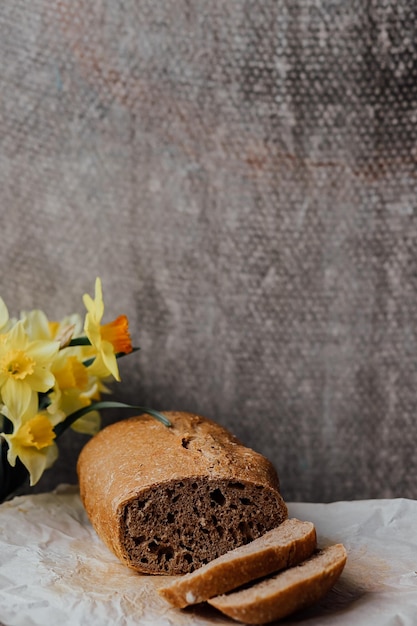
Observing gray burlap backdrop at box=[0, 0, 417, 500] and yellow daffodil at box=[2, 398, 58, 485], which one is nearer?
yellow daffodil at box=[2, 398, 58, 485]

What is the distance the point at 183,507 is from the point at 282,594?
247 millimetres

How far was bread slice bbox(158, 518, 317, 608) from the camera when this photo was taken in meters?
1.16

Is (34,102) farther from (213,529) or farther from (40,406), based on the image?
(213,529)

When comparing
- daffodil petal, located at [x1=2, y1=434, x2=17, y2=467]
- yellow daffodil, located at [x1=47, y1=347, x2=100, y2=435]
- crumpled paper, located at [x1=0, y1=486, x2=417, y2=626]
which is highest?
yellow daffodil, located at [x1=47, y1=347, x2=100, y2=435]

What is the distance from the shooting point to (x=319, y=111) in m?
1.64

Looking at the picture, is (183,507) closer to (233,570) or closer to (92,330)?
(233,570)

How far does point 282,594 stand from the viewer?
1.13 meters

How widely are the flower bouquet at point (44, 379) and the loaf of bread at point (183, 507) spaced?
168 mm

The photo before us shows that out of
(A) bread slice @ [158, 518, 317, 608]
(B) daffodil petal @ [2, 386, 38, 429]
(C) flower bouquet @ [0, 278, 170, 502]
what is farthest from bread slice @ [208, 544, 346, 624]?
(B) daffodil petal @ [2, 386, 38, 429]

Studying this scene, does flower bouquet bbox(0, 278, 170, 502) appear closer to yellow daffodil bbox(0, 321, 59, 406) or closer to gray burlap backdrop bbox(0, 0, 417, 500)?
yellow daffodil bbox(0, 321, 59, 406)

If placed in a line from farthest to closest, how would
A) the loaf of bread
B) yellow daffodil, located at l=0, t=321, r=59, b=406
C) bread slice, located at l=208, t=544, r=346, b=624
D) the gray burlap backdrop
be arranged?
the gray burlap backdrop → yellow daffodil, located at l=0, t=321, r=59, b=406 → the loaf of bread → bread slice, located at l=208, t=544, r=346, b=624

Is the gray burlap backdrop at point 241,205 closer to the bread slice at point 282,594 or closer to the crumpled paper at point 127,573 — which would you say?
the crumpled paper at point 127,573

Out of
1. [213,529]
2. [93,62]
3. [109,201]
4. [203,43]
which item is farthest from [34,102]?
[213,529]

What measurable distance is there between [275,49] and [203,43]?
0.49ft
